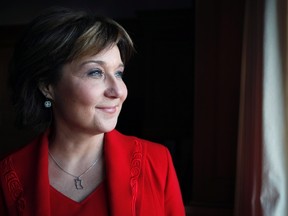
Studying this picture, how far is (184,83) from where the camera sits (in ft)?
11.3

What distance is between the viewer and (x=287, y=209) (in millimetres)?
1101

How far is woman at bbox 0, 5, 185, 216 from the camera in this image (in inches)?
37.6

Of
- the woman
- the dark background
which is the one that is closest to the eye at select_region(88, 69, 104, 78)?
the woman

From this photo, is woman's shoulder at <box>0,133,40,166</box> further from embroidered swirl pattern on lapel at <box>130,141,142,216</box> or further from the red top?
embroidered swirl pattern on lapel at <box>130,141,142,216</box>

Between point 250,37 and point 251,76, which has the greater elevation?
point 250,37

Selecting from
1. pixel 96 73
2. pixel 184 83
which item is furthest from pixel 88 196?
pixel 184 83

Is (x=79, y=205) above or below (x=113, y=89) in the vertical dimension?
below

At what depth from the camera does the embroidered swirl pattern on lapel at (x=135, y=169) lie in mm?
1017

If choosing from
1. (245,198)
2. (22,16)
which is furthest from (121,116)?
(245,198)

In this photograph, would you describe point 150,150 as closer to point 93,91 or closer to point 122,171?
point 122,171

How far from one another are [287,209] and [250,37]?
675mm

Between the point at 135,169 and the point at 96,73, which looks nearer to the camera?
the point at 96,73

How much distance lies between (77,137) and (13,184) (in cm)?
25

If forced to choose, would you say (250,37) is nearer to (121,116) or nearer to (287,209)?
(287,209)
